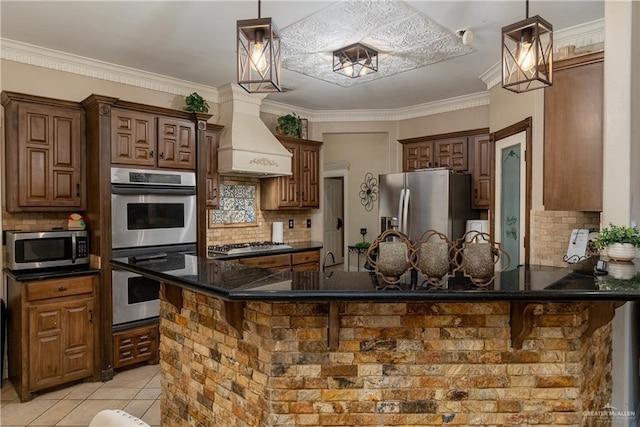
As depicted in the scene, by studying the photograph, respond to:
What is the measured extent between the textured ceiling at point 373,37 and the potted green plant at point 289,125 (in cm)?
132

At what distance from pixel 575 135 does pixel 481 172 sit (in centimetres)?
220

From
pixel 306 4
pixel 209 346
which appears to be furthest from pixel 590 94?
pixel 209 346

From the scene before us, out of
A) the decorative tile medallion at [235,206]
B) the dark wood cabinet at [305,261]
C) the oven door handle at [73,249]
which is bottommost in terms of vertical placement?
the dark wood cabinet at [305,261]

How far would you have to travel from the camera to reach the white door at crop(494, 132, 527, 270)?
3.72 metres

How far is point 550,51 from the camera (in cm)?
201

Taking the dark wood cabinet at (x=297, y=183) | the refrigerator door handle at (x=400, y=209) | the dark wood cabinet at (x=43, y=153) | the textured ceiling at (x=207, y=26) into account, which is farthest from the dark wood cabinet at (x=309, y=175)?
the dark wood cabinet at (x=43, y=153)

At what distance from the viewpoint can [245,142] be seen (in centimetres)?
448

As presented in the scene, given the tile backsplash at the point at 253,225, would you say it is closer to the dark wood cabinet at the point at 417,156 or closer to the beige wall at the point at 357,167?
the beige wall at the point at 357,167

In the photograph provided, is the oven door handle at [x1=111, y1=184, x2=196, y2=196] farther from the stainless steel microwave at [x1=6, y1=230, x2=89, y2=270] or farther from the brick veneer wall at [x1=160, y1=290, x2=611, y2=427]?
the brick veneer wall at [x1=160, y1=290, x2=611, y2=427]

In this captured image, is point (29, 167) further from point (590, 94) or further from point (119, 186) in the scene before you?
point (590, 94)

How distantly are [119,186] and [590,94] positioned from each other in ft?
11.9

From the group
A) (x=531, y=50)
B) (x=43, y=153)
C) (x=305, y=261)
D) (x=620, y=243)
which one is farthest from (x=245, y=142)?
(x=620, y=243)

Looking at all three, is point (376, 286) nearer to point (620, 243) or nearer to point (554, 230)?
point (620, 243)

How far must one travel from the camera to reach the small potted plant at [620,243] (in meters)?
1.84
